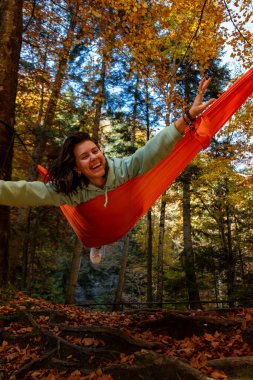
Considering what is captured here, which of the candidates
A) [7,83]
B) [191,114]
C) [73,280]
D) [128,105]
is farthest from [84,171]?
[128,105]

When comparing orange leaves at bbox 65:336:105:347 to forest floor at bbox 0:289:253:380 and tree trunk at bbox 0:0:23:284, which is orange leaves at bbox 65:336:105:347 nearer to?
forest floor at bbox 0:289:253:380

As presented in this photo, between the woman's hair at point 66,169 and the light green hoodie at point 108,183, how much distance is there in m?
0.06

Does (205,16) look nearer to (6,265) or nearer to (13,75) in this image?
(13,75)

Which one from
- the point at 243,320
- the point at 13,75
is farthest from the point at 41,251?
the point at 243,320

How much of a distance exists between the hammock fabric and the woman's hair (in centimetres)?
23

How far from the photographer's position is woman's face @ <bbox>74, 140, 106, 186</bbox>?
2.04 m

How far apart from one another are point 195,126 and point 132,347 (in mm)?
1735

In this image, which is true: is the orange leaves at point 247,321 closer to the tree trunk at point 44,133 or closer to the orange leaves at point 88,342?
the orange leaves at point 88,342

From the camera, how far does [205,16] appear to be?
780 centimetres

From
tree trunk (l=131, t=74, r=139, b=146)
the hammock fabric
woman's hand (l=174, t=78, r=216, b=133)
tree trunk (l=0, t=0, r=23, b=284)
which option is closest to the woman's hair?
the hammock fabric

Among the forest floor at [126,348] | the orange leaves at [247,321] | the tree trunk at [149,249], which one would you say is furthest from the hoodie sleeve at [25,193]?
the tree trunk at [149,249]

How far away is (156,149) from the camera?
1.72 meters

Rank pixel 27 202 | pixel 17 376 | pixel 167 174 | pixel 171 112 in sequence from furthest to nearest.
A: pixel 171 112, pixel 167 174, pixel 17 376, pixel 27 202

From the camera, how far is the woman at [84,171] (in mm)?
1737
